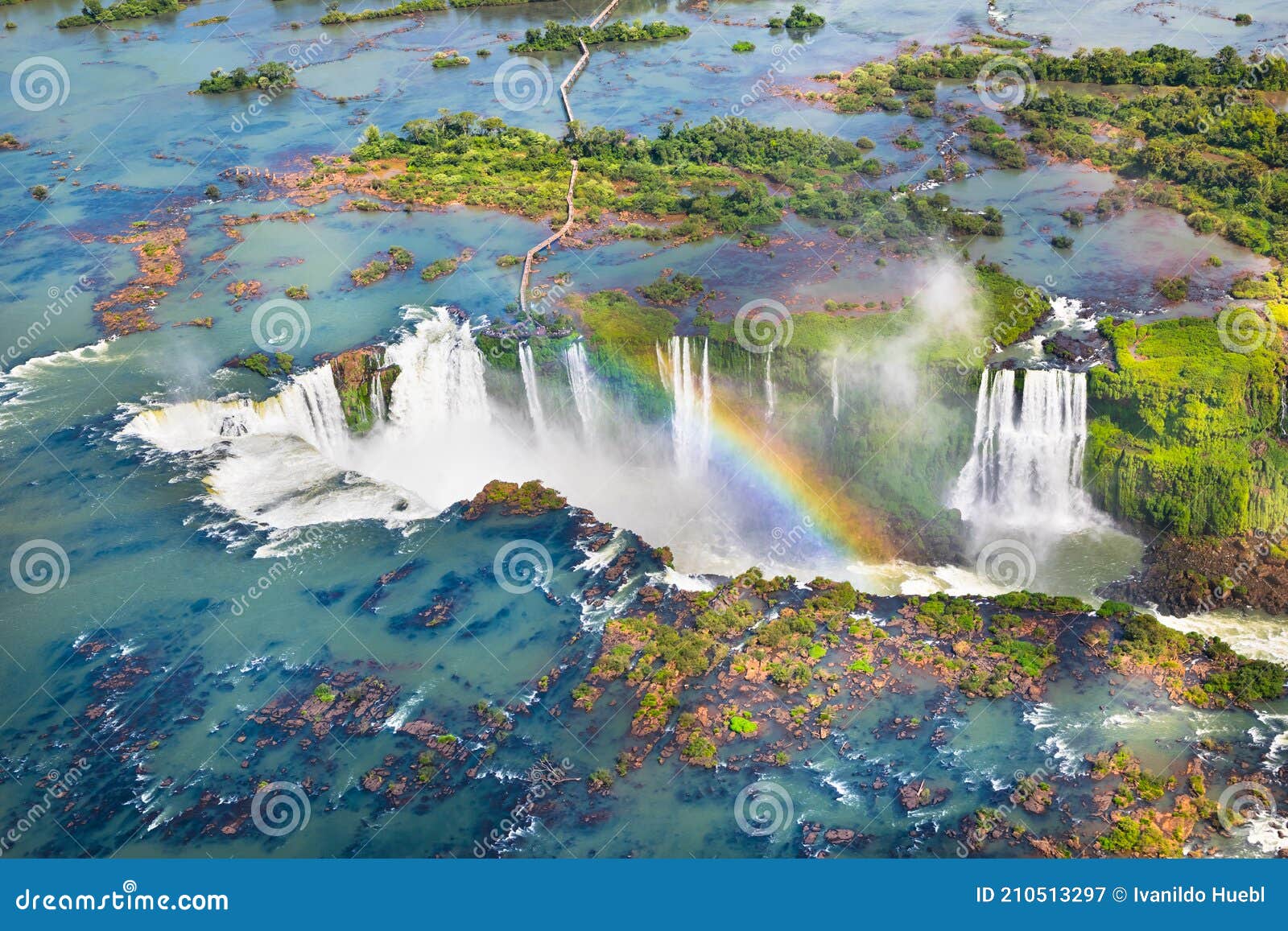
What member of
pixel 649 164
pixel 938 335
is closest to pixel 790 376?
pixel 938 335

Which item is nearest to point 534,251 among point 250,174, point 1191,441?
point 250,174

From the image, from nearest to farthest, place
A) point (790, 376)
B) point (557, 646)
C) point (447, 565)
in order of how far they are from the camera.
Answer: point (557, 646)
point (447, 565)
point (790, 376)

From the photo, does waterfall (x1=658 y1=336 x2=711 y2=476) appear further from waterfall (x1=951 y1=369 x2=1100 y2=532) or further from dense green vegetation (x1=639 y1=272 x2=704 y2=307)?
waterfall (x1=951 y1=369 x2=1100 y2=532)

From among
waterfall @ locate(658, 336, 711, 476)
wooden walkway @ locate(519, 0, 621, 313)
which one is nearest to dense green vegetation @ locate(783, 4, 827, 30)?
wooden walkway @ locate(519, 0, 621, 313)

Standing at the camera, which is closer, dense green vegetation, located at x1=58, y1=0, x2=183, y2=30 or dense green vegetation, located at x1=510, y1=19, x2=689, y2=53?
dense green vegetation, located at x1=510, y1=19, x2=689, y2=53

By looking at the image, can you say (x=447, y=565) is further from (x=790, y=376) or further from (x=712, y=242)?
(x=712, y=242)

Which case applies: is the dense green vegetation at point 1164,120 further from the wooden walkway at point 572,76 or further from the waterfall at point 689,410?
the waterfall at point 689,410
